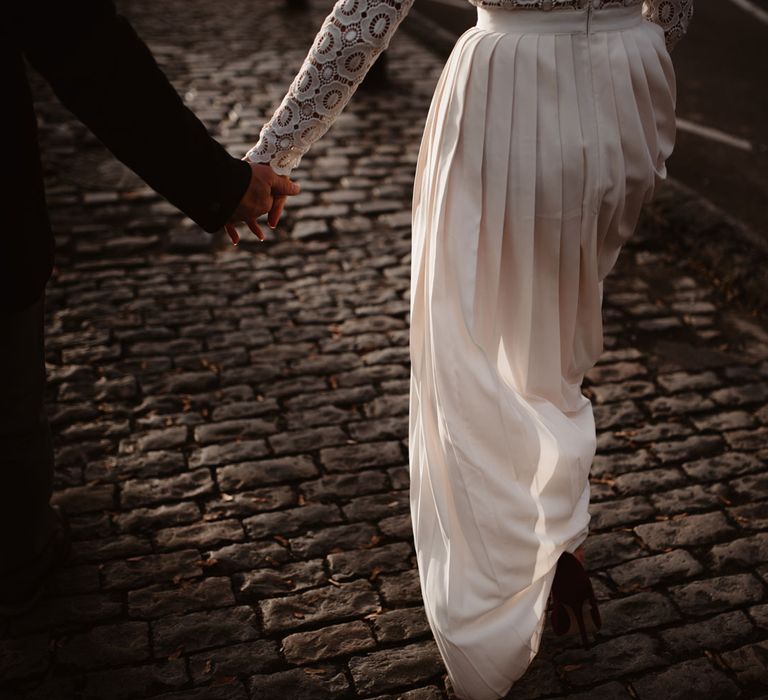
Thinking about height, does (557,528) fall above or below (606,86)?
below

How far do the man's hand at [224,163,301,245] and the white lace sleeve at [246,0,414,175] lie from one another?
0.12ft

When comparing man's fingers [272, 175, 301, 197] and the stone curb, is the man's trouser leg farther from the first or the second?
the stone curb

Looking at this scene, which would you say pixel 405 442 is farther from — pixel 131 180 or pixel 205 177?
pixel 131 180

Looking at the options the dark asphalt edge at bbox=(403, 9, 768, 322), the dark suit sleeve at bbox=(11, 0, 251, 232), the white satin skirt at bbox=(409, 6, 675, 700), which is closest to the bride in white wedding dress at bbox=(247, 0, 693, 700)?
the white satin skirt at bbox=(409, 6, 675, 700)

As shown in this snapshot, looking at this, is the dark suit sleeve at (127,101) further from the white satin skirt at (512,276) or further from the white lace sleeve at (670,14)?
the white lace sleeve at (670,14)

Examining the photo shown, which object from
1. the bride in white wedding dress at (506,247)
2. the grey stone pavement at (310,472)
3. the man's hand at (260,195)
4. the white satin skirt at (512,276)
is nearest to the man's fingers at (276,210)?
the man's hand at (260,195)

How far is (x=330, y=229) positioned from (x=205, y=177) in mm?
3592

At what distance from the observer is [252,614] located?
3199 mm

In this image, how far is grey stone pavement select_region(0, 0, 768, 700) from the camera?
118 inches

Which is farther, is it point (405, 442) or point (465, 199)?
point (405, 442)

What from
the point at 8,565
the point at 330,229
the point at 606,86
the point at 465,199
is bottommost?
the point at 330,229

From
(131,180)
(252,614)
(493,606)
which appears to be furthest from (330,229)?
(493,606)

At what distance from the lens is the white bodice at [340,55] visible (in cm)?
255

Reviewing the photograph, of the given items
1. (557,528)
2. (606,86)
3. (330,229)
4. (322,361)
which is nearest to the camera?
(606,86)
